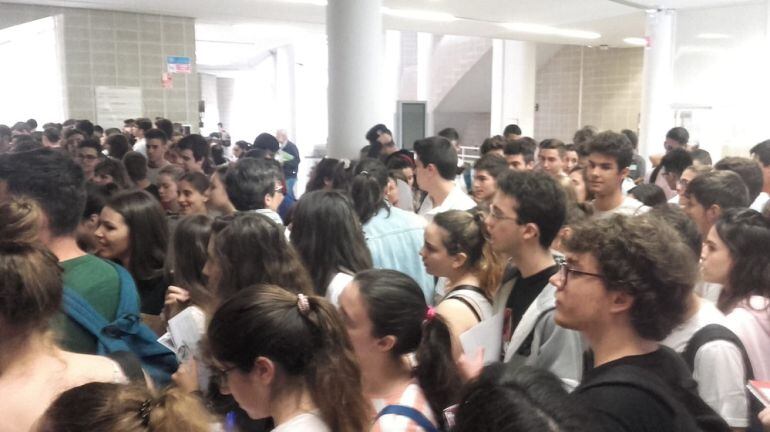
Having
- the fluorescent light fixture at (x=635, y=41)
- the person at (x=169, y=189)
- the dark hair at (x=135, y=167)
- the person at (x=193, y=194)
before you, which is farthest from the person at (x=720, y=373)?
the fluorescent light fixture at (x=635, y=41)

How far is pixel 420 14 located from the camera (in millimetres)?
10180

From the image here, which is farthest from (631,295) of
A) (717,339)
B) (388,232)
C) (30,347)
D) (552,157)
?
(552,157)

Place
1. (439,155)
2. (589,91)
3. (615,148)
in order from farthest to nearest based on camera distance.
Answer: (589,91) → (439,155) → (615,148)

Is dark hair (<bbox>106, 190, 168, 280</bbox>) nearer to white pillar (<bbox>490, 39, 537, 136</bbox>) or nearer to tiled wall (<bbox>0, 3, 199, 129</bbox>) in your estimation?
tiled wall (<bbox>0, 3, 199, 129</bbox>)

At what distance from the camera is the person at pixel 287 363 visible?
4.95ft

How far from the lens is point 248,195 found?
11.8 feet

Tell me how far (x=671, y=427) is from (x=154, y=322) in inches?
85.6

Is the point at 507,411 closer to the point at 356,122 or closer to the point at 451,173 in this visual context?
the point at 451,173

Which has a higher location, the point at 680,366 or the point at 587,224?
the point at 587,224

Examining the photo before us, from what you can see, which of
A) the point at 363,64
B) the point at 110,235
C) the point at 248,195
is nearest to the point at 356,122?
the point at 363,64

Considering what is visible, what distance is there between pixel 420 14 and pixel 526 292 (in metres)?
8.59

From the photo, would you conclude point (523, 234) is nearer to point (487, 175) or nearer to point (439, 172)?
point (439, 172)

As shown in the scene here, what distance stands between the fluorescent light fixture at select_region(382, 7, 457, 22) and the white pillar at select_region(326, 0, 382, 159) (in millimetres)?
3626

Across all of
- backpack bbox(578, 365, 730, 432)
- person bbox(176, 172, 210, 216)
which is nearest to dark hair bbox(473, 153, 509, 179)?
person bbox(176, 172, 210, 216)
